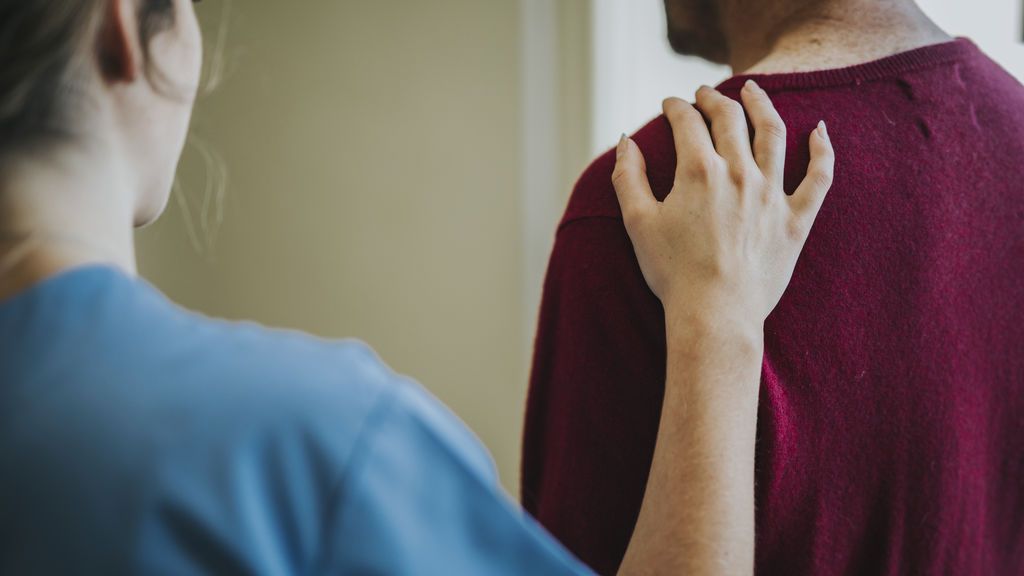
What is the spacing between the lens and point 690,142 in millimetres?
607

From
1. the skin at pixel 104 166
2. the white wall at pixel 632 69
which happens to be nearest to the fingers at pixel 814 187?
the skin at pixel 104 166

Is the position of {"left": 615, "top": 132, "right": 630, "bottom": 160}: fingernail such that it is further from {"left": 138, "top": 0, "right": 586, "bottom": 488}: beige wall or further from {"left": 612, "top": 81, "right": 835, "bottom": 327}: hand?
{"left": 138, "top": 0, "right": 586, "bottom": 488}: beige wall

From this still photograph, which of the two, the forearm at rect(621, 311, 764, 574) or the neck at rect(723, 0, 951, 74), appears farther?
the neck at rect(723, 0, 951, 74)

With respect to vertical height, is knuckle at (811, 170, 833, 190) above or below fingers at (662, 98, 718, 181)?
below

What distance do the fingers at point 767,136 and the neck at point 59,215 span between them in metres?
0.44

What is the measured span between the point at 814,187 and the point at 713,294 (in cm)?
11

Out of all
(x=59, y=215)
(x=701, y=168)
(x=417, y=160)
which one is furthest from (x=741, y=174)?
(x=417, y=160)

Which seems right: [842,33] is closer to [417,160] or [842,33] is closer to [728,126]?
[728,126]

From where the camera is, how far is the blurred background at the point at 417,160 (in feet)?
4.61

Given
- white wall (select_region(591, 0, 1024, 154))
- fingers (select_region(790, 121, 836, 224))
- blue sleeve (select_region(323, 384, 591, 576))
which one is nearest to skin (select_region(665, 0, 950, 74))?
fingers (select_region(790, 121, 836, 224))

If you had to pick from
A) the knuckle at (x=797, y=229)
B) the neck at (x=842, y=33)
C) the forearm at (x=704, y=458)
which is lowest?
the forearm at (x=704, y=458)

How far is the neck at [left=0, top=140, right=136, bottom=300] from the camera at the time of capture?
0.42 meters

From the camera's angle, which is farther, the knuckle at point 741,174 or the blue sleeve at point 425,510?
the knuckle at point 741,174

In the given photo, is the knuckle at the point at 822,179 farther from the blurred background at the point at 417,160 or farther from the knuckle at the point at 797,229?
the blurred background at the point at 417,160
